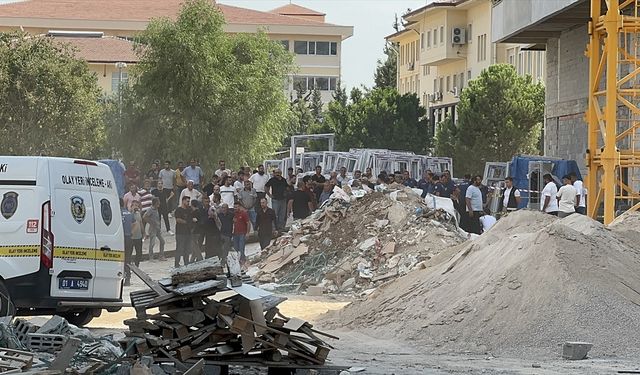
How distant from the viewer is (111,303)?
18.0m

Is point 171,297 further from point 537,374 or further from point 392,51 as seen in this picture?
point 392,51

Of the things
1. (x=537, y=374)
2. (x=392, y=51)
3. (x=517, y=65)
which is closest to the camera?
(x=537, y=374)

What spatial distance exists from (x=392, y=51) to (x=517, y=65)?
36.5 meters

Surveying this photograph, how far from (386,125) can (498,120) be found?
13415 mm

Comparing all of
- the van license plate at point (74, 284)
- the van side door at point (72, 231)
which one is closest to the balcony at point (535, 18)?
the van side door at point (72, 231)

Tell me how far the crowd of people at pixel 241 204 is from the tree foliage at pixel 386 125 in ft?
153

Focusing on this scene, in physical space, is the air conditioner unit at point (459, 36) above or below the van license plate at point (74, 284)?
above

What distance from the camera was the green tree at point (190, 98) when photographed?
177 ft

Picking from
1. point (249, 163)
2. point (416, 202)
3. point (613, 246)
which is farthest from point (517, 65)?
point (613, 246)

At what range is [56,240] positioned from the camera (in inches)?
679

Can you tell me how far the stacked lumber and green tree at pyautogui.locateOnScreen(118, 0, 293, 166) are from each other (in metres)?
40.2

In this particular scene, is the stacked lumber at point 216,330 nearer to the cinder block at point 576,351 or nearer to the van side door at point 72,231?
the cinder block at point 576,351

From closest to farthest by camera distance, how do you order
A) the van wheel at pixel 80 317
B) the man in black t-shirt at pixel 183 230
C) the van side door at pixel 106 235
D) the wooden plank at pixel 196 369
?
the wooden plank at pixel 196 369
the van side door at pixel 106 235
the van wheel at pixel 80 317
the man in black t-shirt at pixel 183 230

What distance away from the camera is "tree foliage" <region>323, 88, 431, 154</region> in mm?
82625
